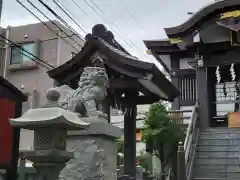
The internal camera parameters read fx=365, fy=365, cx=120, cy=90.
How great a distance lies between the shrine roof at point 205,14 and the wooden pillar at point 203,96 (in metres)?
1.89

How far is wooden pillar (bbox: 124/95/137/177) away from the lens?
33.2 ft

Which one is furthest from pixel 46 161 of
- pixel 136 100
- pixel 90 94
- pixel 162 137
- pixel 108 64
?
pixel 162 137

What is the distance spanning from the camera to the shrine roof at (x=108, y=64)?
365 inches

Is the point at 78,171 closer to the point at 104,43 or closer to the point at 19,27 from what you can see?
the point at 104,43

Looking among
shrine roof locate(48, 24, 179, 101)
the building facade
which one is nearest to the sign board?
the building facade

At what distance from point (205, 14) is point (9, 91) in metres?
8.77

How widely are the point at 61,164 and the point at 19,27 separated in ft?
73.1

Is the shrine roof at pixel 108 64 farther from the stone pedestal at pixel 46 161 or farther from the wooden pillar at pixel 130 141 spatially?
the stone pedestal at pixel 46 161

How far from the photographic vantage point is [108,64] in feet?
31.2

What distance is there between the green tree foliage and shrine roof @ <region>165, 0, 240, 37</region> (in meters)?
3.58

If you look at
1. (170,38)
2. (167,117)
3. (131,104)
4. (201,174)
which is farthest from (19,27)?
(201,174)

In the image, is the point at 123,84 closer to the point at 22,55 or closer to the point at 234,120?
the point at 234,120

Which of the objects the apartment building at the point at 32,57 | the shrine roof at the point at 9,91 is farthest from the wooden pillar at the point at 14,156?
the apartment building at the point at 32,57

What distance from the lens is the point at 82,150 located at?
6.48 metres
